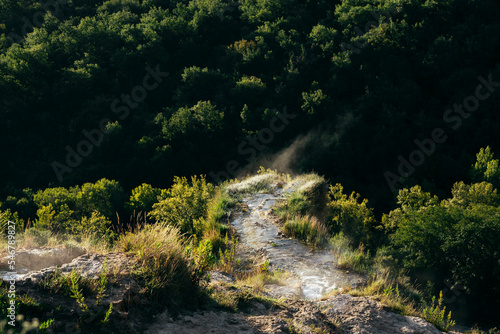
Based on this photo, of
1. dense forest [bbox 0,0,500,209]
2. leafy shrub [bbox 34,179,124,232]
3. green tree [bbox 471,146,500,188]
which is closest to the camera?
green tree [bbox 471,146,500,188]

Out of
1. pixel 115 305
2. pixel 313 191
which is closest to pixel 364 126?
pixel 313 191

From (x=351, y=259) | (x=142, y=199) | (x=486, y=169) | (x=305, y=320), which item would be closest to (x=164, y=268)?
(x=305, y=320)

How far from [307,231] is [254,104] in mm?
24862

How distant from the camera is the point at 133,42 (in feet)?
114

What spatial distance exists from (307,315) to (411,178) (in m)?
Result: 24.5

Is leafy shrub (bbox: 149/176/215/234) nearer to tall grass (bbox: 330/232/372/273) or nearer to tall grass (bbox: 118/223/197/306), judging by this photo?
tall grass (bbox: 330/232/372/273)

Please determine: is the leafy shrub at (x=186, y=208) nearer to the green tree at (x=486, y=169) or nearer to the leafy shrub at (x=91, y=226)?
the leafy shrub at (x=91, y=226)

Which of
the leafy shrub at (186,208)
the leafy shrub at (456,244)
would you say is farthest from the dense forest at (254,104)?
the leafy shrub at (186,208)

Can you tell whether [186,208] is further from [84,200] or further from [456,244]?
[84,200]

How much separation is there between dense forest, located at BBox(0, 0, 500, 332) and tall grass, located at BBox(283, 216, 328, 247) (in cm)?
1806

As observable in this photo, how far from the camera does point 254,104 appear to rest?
1304 inches

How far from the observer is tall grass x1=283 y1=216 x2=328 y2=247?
8.91m

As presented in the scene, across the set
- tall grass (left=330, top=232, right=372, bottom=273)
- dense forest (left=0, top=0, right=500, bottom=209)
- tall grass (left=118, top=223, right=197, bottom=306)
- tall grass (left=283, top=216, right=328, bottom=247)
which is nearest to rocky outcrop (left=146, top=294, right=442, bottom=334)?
tall grass (left=118, top=223, right=197, bottom=306)

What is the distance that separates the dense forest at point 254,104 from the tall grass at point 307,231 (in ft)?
59.2
